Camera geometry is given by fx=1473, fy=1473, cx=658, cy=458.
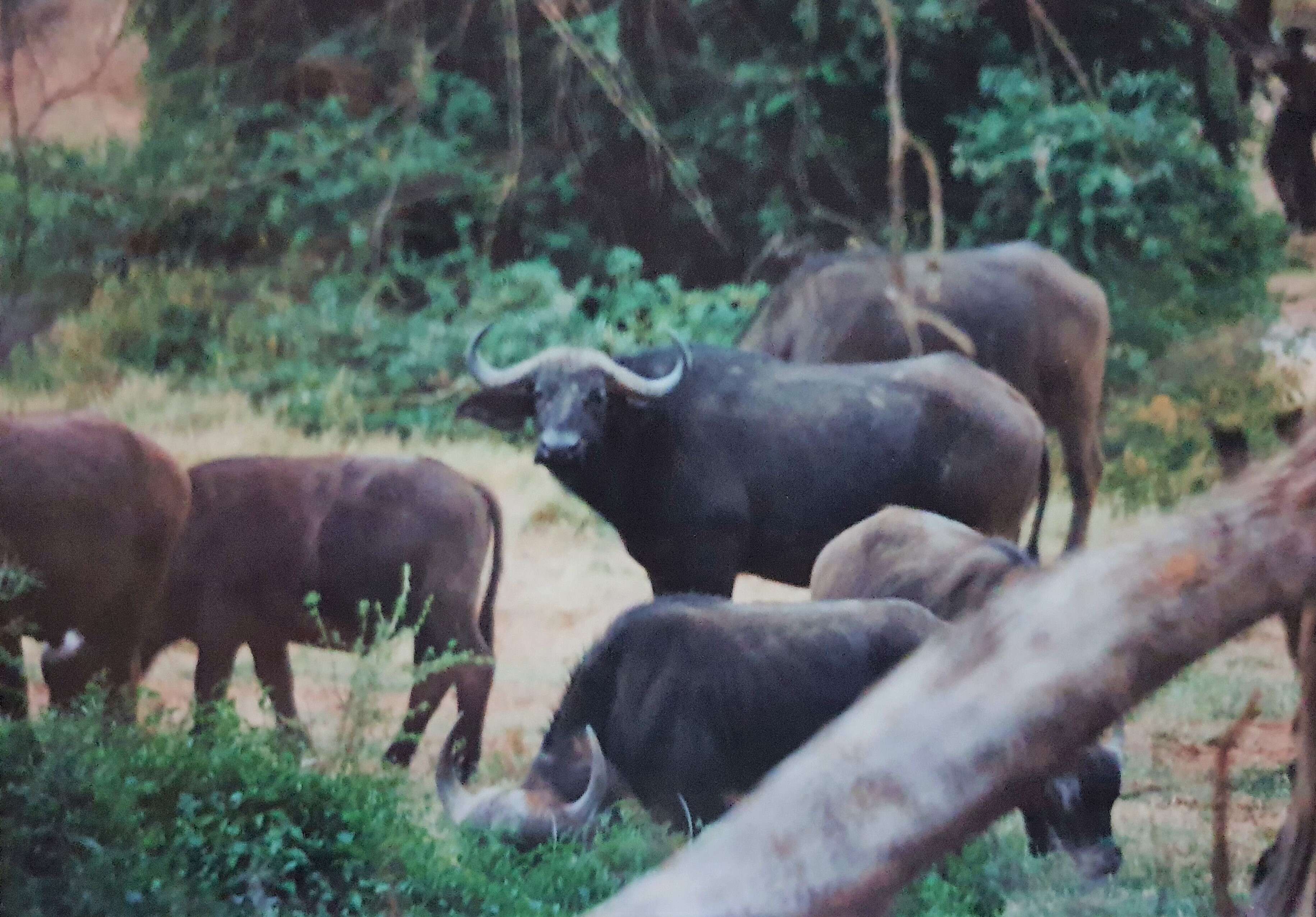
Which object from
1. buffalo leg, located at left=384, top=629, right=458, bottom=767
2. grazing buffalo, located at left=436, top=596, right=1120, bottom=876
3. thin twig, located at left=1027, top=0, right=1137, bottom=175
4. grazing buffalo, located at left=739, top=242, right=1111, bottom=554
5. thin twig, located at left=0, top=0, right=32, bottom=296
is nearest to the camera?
thin twig, located at left=1027, top=0, right=1137, bottom=175

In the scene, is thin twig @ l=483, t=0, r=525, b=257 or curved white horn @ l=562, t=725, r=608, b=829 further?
thin twig @ l=483, t=0, r=525, b=257

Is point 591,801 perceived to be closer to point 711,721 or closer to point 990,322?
point 711,721

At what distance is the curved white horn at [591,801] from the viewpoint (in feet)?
11.2

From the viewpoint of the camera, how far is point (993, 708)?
1750 millimetres

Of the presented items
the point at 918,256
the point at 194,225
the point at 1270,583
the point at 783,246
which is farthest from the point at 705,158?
the point at 1270,583

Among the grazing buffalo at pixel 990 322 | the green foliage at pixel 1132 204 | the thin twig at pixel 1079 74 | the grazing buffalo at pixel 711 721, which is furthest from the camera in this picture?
the grazing buffalo at pixel 990 322

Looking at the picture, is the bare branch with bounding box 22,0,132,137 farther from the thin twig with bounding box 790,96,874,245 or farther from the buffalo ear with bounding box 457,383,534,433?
the thin twig with bounding box 790,96,874,245

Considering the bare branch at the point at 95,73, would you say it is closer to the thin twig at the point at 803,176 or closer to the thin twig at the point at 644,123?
the thin twig at the point at 644,123

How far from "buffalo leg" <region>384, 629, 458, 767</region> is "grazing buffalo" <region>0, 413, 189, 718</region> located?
658 mm

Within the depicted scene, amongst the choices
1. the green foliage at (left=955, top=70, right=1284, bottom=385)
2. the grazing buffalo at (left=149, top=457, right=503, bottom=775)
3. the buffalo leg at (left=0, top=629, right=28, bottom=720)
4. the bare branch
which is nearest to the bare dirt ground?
the bare branch

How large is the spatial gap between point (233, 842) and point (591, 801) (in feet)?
2.66

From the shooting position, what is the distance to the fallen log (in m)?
1.68

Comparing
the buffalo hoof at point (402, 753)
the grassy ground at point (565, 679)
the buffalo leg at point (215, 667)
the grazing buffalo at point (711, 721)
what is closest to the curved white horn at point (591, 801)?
the grazing buffalo at point (711, 721)

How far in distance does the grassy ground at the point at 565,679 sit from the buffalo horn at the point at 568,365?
19 centimetres
